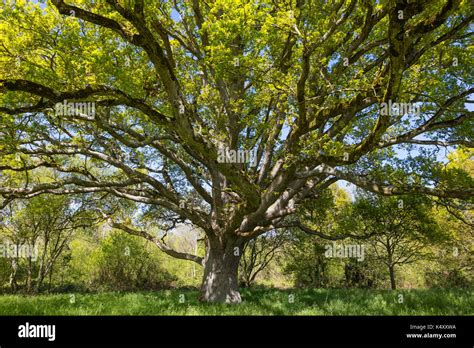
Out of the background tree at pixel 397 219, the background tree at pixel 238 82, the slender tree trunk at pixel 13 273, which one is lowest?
the slender tree trunk at pixel 13 273

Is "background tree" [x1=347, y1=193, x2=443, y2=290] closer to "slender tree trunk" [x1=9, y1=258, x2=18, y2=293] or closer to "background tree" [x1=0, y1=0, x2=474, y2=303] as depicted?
"background tree" [x1=0, y1=0, x2=474, y2=303]

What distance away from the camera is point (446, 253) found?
28.2 m

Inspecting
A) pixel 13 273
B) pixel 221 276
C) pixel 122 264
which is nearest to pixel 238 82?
pixel 221 276

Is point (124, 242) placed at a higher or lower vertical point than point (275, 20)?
lower

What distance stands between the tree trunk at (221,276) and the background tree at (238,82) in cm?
6

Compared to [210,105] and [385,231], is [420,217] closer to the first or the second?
[385,231]

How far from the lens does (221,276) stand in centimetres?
1293

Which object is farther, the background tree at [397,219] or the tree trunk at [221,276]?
the background tree at [397,219]

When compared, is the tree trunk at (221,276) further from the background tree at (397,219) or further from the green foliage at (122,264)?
the green foliage at (122,264)

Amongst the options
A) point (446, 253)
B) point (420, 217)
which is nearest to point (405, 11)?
point (420, 217)

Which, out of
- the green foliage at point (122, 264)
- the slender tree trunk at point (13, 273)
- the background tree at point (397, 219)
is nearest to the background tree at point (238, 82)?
the background tree at point (397, 219)

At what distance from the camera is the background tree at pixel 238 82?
7215 millimetres

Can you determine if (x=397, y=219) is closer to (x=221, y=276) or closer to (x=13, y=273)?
(x=221, y=276)

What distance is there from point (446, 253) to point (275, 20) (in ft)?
94.8
